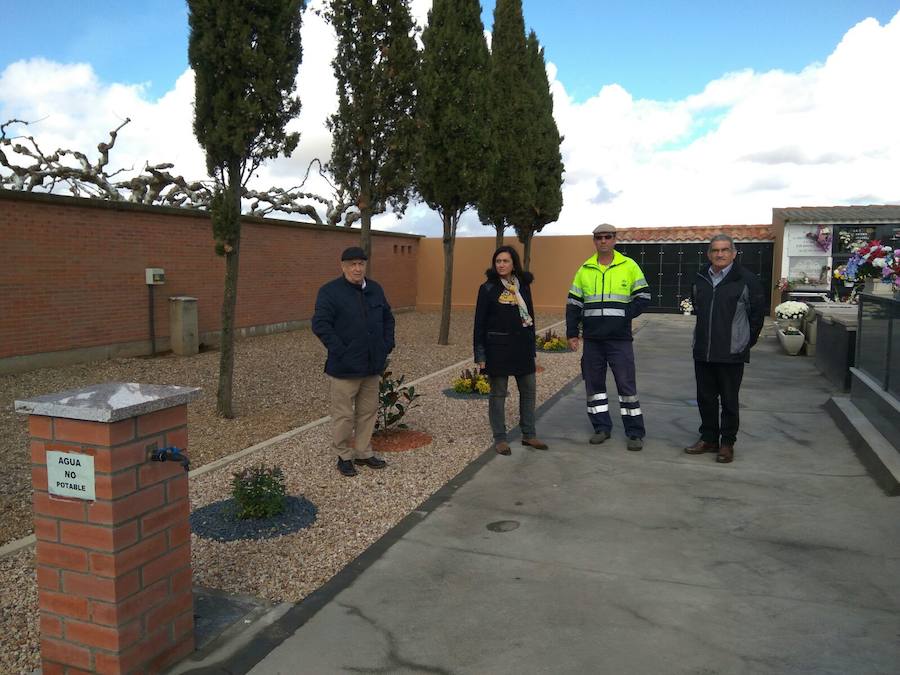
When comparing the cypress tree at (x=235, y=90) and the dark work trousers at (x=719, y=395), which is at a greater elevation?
the cypress tree at (x=235, y=90)

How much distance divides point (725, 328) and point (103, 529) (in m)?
4.68

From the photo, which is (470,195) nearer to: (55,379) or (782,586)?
(55,379)

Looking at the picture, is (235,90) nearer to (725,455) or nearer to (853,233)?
(725,455)

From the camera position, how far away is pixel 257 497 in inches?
171

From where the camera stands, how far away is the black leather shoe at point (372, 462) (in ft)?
18.0

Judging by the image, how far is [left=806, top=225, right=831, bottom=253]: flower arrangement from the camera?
20.3 m

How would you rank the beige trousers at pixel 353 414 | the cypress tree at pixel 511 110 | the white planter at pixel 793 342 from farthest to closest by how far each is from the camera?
the cypress tree at pixel 511 110
the white planter at pixel 793 342
the beige trousers at pixel 353 414

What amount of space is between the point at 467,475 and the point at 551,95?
51.6ft

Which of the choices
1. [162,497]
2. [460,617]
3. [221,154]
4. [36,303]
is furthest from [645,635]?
[36,303]

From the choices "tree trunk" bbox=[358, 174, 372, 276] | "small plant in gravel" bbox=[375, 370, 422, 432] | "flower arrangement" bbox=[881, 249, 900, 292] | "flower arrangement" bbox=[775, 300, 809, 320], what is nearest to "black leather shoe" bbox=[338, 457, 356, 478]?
"small plant in gravel" bbox=[375, 370, 422, 432]

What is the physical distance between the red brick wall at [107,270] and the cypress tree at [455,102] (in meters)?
4.18

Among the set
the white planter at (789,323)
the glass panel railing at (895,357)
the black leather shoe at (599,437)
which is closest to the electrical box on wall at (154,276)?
the black leather shoe at (599,437)

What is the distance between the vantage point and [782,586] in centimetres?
342

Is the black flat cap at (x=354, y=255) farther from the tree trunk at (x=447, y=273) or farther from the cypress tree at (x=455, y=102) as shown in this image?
the tree trunk at (x=447, y=273)
